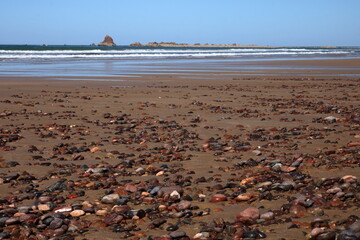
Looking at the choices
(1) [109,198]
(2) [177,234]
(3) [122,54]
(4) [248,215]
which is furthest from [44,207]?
(3) [122,54]

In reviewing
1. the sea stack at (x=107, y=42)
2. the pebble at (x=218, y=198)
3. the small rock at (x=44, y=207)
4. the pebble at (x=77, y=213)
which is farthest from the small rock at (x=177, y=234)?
the sea stack at (x=107, y=42)

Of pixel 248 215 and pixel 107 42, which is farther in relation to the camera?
pixel 107 42

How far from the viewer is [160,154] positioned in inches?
287

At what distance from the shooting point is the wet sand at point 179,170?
422 cm

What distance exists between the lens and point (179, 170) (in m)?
6.29

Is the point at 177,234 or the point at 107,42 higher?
the point at 107,42

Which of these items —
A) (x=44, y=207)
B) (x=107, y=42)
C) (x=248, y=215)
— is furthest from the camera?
(x=107, y=42)

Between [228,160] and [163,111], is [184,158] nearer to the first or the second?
[228,160]

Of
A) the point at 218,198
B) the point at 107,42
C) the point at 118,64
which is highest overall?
the point at 107,42

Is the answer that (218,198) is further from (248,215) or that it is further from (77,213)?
(77,213)

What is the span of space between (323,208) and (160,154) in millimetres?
3355

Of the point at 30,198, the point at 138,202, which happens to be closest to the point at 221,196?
the point at 138,202

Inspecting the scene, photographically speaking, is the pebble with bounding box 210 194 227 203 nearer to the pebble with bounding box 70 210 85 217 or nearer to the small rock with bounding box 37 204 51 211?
the pebble with bounding box 70 210 85 217

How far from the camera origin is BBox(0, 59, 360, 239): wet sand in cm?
422
